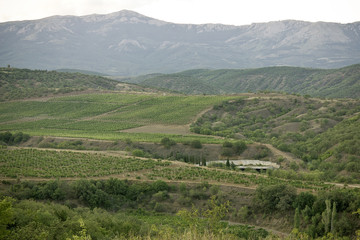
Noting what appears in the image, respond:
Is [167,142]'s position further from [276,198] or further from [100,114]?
[100,114]

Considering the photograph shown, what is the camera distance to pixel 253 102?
4080 inches

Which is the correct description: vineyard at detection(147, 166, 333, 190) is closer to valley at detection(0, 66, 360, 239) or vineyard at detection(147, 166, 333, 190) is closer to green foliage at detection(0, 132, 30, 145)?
valley at detection(0, 66, 360, 239)

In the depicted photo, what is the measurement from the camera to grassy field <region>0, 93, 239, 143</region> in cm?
8473

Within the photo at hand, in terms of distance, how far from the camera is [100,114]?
4016 inches

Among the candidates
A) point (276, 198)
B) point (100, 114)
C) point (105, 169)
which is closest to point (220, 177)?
point (276, 198)

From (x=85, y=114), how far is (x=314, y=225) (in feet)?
260

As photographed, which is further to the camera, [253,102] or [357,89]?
[357,89]

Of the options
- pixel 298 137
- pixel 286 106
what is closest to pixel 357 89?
pixel 286 106

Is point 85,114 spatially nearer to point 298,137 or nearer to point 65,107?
point 65,107

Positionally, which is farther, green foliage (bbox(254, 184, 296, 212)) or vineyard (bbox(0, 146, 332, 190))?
vineyard (bbox(0, 146, 332, 190))

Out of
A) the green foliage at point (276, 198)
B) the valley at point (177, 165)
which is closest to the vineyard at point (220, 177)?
the valley at point (177, 165)

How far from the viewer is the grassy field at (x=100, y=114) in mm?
84731

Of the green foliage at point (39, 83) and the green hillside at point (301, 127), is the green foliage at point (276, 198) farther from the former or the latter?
the green foliage at point (39, 83)

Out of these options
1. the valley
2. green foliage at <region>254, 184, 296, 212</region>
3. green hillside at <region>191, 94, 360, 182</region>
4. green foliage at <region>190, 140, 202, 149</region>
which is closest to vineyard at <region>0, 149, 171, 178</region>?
the valley
